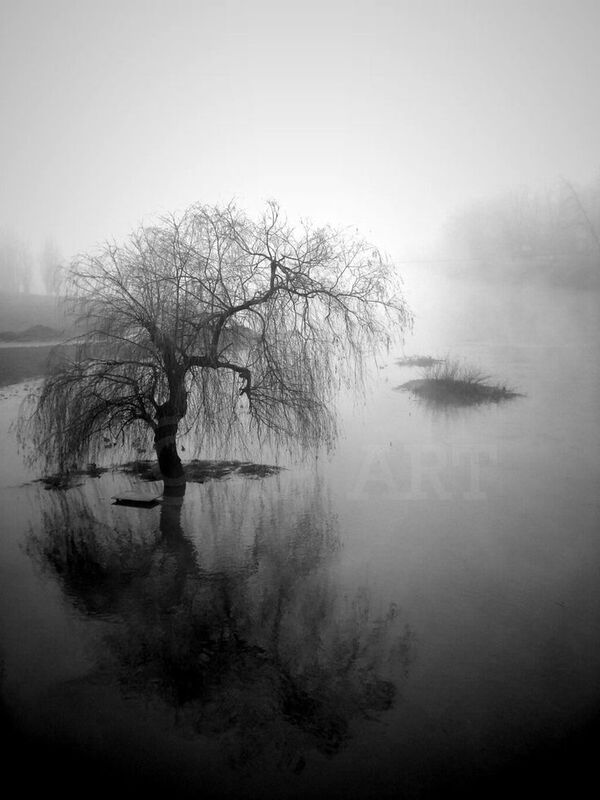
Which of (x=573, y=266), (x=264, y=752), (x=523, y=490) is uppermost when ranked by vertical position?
(x=573, y=266)

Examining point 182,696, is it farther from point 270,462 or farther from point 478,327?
point 478,327

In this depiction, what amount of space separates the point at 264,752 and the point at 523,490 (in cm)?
902

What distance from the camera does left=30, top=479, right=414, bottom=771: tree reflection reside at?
5.39m

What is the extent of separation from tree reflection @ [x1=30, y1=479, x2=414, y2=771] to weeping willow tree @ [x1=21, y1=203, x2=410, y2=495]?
1.69 m

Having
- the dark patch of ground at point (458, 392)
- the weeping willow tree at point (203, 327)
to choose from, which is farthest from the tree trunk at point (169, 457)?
the dark patch of ground at point (458, 392)

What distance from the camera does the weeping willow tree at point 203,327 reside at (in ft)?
34.5

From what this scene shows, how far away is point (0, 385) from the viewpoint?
24.9 meters

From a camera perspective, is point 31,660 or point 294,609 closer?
point 31,660

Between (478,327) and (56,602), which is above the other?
(478,327)

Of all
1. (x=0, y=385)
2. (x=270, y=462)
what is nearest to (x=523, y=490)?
(x=270, y=462)

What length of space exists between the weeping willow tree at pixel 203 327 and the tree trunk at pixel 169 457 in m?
0.05

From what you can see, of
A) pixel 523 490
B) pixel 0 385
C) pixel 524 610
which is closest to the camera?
pixel 524 610

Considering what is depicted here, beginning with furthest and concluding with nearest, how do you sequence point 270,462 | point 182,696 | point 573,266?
point 573,266
point 270,462
point 182,696

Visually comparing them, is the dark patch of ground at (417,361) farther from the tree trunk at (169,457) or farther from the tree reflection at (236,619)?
the tree reflection at (236,619)
